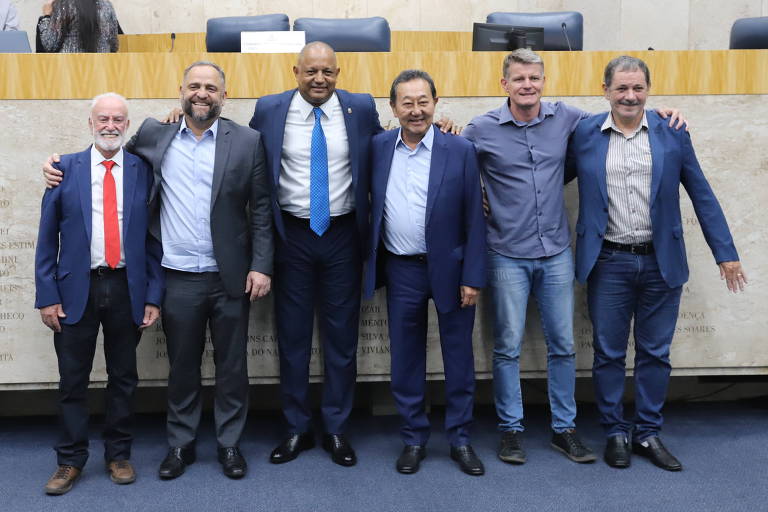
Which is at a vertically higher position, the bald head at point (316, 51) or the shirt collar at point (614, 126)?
the bald head at point (316, 51)

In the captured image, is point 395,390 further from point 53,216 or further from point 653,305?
point 53,216

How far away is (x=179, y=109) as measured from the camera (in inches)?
123

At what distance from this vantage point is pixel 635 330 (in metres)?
3.21

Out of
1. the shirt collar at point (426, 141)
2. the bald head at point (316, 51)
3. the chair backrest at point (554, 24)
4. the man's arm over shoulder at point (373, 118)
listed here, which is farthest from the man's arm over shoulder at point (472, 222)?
the chair backrest at point (554, 24)

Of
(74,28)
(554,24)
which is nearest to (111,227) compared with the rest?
(74,28)

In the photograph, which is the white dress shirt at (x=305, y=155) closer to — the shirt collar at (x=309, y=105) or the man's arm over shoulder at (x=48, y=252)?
the shirt collar at (x=309, y=105)

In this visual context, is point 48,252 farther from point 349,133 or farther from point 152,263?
point 349,133

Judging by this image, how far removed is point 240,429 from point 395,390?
640 millimetres

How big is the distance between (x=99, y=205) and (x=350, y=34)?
1.87 meters

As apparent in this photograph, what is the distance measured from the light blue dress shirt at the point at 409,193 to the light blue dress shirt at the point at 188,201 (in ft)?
2.29

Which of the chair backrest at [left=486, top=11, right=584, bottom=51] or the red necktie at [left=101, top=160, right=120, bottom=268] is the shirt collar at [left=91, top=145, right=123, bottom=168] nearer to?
the red necktie at [left=101, top=160, right=120, bottom=268]

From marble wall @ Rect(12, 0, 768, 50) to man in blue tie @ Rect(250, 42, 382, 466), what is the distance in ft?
13.5

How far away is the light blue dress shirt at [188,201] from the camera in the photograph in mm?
3000

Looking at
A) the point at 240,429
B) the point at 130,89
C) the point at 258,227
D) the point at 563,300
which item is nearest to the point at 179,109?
the point at 130,89
